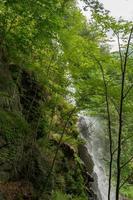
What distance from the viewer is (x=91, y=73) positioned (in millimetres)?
8227

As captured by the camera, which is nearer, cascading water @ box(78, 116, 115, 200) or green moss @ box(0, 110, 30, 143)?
green moss @ box(0, 110, 30, 143)

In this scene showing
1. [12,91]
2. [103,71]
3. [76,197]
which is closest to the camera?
[103,71]

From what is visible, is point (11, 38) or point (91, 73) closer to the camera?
point (11, 38)

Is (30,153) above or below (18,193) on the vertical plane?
above

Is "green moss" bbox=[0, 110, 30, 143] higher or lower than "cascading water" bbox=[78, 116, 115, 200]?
lower

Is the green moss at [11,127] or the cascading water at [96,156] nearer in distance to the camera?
the green moss at [11,127]

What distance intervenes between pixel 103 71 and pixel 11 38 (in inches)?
78.3

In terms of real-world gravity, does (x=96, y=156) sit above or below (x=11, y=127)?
above

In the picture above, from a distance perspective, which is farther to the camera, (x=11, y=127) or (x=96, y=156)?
(x=96, y=156)

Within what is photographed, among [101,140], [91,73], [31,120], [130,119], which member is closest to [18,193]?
[31,120]

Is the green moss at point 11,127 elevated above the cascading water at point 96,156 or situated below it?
below

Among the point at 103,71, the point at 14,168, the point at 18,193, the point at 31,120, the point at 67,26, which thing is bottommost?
the point at 18,193

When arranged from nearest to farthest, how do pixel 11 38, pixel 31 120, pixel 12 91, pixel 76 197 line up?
pixel 11 38, pixel 12 91, pixel 31 120, pixel 76 197

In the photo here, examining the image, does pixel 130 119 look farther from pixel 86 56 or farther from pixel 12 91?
pixel 12 91
